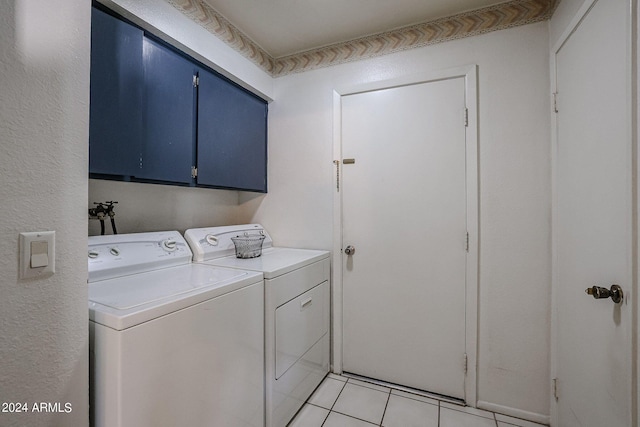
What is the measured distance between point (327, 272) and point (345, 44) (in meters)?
1.69

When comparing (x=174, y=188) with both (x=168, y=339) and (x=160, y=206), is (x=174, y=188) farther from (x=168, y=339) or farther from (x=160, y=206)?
(x=168, y=339)

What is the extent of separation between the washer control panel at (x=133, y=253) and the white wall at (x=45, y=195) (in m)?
0.46

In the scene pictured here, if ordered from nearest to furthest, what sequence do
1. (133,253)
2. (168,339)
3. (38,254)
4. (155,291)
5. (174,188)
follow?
(38,254) < (168,339) < (155,291) < (133,253) < (174,188)

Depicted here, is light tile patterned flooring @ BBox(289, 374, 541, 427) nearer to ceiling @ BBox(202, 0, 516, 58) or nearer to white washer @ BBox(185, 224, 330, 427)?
white washer @ BBox(185, 224, 330, 427)

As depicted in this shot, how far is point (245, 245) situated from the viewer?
1.75 m

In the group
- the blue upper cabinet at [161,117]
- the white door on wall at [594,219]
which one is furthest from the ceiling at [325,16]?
the white door on wall at [594,219]

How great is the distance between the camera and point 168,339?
890mm

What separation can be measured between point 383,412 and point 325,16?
97.8 inches

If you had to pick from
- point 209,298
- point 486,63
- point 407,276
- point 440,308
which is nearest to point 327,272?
point 407,276

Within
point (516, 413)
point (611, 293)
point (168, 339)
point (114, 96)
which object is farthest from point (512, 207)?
point (114, 96)

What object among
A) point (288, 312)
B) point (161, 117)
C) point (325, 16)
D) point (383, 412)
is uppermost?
point (325, 16)

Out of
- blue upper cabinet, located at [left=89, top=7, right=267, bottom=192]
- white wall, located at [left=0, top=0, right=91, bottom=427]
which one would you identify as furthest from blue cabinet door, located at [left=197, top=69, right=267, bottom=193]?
white wall, located at [left=0, top=0, right=91, bottom=427]

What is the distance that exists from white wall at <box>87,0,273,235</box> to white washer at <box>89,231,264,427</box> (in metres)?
0.28

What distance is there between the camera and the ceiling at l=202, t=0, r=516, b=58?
5.31 ft
